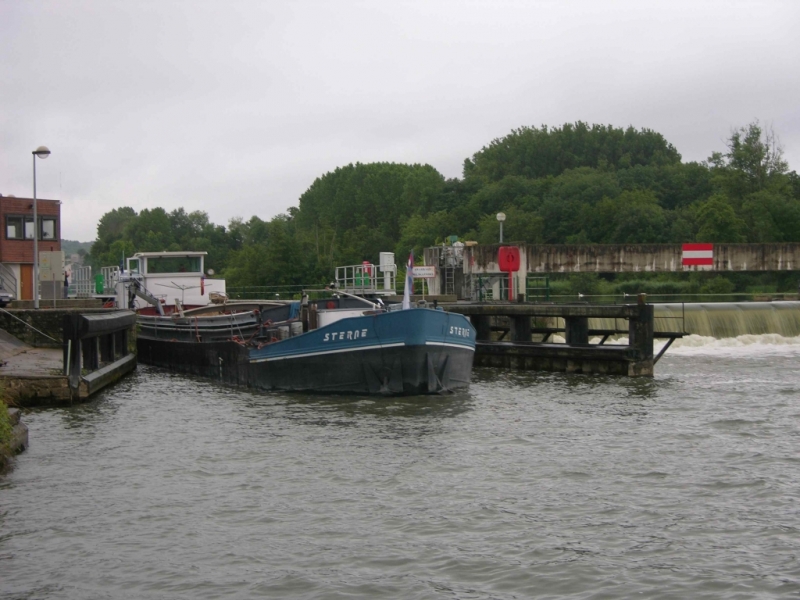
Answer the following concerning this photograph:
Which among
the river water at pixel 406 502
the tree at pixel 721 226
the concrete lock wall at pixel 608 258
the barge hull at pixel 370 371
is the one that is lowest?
the river water at pixel 406 502

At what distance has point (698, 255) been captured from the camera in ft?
126

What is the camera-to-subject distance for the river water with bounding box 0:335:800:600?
354 inches

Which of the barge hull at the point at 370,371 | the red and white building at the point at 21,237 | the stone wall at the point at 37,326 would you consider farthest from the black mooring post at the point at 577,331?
the red and white building at the point at 21,237

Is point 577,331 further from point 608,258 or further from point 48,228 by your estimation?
point 48,228

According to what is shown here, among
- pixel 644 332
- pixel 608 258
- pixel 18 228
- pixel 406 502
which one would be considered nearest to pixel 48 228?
pixel 18 228

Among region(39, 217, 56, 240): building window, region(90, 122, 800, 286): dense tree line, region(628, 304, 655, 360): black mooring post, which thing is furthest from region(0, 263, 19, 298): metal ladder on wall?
region(628, 304, 655, 360): black mooring post

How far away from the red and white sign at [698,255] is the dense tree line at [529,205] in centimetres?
2620

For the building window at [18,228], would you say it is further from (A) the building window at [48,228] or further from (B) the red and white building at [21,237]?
(A) the building window at [48,228]

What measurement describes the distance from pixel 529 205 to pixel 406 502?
238 feet

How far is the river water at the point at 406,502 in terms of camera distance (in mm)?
8992

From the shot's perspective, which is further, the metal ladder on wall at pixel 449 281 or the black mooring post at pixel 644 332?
the metal ladder on wall at pixel 449 281

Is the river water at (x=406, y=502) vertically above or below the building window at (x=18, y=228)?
below

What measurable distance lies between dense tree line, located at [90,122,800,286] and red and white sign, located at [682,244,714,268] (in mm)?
26205

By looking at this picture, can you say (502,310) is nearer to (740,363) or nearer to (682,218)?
(740,363)
